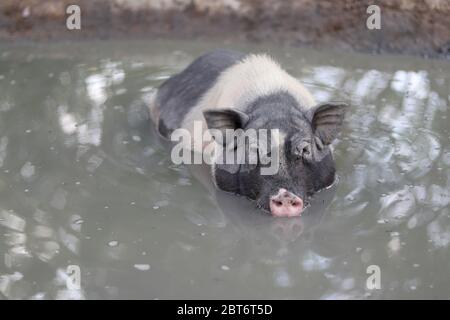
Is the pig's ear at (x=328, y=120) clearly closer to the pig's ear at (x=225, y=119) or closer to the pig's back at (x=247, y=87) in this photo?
the pig's back at (x=247, y=87)

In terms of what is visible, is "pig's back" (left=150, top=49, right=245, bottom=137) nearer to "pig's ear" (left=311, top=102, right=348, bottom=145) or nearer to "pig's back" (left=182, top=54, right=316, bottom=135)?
A: "pig's back" (left=182, top=54, right=316, bottom=135)

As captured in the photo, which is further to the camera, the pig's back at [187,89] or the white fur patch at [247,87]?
the pig's back at [187,89]

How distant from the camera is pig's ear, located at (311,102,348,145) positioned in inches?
195

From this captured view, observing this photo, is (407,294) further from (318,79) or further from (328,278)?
(318,79)

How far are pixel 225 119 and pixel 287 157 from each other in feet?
1.66

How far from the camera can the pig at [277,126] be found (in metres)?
4.78

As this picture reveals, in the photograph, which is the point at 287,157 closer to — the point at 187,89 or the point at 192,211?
the point at 192,211

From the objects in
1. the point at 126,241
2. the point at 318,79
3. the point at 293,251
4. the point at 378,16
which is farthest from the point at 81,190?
the point at 378,16

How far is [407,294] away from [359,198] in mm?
1103

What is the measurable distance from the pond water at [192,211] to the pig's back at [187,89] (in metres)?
0.16

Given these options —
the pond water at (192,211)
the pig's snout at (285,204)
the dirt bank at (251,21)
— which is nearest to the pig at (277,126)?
the pig's snout at (285,204)

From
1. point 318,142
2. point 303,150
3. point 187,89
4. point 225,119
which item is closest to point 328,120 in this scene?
point 318,142

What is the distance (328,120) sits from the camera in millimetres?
5035

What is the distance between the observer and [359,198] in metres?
4.99
